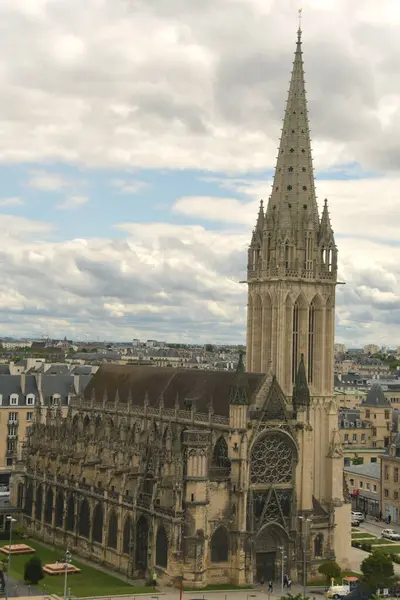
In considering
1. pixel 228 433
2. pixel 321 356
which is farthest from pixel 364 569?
pixel 321 356

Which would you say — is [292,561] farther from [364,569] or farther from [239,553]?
[364,569]

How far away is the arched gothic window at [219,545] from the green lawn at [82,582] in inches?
274

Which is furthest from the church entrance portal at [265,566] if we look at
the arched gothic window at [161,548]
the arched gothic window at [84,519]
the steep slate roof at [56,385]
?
the steep slate roof at [56,385]

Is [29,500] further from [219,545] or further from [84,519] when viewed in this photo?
[219,545]

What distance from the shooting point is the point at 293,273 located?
310 feet

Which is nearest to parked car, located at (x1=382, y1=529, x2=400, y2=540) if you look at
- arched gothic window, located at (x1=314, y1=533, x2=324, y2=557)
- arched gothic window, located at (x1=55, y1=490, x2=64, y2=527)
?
arched gothic window, located at (x1=314, y1=533, x2=324, y2=557)

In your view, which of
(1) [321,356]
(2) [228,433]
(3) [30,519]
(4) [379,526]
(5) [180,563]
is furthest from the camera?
(4) [379,526]

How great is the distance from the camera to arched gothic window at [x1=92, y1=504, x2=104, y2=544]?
90.4m

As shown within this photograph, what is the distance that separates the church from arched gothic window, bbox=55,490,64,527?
0.62ft

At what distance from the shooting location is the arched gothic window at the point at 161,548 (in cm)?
7975

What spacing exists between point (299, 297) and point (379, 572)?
32.0m

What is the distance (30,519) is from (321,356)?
38198 mm

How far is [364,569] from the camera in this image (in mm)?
72375

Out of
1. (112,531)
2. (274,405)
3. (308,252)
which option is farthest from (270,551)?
(308,252)
